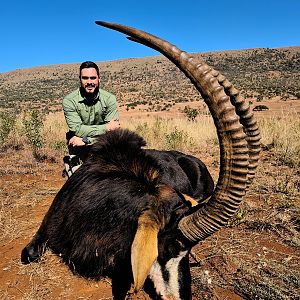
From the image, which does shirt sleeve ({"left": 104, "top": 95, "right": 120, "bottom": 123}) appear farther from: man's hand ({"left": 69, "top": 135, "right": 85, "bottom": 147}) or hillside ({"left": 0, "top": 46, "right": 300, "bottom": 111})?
hillside ({"left": 0, "top": 46, "right": 300, "bottom": 111})

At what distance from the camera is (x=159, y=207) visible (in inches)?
112

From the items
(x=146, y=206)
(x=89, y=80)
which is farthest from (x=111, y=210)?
(x=89, y=80)

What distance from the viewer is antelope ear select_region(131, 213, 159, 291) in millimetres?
2369

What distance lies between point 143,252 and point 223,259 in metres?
2.50

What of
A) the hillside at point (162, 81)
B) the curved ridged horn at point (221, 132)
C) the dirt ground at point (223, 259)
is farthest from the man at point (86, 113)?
the hillside at point (162, 81)

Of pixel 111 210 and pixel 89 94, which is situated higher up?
pixel 89 94

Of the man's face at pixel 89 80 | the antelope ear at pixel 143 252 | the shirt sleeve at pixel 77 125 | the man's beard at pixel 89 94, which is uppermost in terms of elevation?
the man's face at pixel 89 80

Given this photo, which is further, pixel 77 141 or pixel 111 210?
pixel 77 141

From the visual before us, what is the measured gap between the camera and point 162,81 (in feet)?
232

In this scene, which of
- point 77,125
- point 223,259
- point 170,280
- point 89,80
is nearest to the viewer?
point 170,280

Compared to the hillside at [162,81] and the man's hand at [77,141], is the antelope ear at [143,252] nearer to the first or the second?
the man's hand at [77,141]

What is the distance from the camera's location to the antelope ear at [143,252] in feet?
7.77

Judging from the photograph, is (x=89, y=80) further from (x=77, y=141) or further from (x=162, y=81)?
(x=162, y=81)

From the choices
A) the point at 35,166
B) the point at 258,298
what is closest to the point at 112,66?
the point at 35,166
